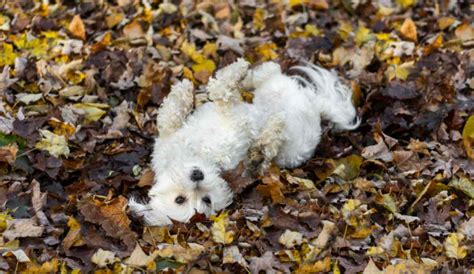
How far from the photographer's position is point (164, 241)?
424cm

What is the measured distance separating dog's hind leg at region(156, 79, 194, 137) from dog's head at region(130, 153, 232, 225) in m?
0.44

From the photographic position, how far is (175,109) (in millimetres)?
4832

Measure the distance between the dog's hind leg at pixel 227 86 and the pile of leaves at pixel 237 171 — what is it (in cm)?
50

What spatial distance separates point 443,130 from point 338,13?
6.57 feet

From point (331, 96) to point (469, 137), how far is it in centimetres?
101

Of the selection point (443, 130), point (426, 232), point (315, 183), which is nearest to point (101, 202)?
point (315, 183)

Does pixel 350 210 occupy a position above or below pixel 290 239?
below

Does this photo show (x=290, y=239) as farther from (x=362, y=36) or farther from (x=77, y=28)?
(x=77, y=28)

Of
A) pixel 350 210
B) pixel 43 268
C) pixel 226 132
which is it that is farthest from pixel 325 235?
pixel 43 268

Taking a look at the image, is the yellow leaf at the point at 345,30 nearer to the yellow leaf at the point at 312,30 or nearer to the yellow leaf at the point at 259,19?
the yellow leaf at the point at 312,30

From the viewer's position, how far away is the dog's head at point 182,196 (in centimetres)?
431

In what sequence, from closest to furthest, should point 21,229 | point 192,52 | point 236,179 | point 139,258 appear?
point 139,258
point 21,229
point 236,179
point 192,52

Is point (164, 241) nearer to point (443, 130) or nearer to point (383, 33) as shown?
point (443, 130)

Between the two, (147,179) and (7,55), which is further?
(7,55)
